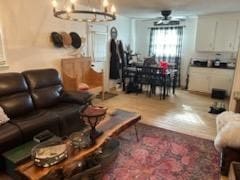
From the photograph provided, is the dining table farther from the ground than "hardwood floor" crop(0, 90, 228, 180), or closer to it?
farther from the ground

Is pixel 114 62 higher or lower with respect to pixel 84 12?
lower

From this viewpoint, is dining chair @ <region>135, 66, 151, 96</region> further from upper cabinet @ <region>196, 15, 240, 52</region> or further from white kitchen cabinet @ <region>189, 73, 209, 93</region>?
upper cabinet @ <region>196, 15, 240, 52</region>

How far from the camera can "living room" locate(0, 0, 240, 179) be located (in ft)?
6.86

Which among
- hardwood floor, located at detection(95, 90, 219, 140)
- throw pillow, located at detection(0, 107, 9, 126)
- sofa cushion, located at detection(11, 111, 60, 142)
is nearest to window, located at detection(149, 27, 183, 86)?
hardwood floor, located at detection(95, 90, 219, 140)

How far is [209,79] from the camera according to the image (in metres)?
5.43

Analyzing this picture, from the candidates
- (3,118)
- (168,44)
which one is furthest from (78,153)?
(168,44)

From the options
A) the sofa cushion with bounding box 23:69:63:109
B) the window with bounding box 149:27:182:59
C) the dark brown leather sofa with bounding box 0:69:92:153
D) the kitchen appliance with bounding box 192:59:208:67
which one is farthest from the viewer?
the window with bounding box 149:27:182:59

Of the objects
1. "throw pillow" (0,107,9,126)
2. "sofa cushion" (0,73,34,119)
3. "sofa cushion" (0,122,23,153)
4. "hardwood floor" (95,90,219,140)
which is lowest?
"hardwood floor" (95,90,219,140)

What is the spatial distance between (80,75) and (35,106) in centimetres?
166

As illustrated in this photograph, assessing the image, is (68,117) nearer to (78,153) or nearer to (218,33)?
(78,153)

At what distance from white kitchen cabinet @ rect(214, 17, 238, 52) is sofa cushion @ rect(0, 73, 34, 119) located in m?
4.99

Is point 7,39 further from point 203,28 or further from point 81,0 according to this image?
point 203,28

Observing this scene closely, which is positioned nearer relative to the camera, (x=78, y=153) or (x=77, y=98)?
(x=78, y=153)

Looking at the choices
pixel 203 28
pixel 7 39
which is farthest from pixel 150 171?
pixel 203 28
